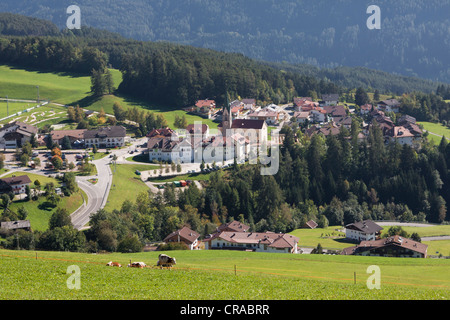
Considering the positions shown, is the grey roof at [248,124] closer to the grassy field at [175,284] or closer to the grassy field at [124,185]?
the grassy field at [124,185]

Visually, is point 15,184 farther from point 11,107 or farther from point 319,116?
point 319,116

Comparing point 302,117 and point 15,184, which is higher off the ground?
point 302,117

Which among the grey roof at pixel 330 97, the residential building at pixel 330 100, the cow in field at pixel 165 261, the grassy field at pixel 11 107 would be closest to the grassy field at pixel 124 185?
the grassy field at pixel 11 107

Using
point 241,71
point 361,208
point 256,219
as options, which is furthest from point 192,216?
point 241,71

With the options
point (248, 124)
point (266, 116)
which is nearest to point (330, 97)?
point (266, 116)

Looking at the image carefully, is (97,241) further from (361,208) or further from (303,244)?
(361,208)

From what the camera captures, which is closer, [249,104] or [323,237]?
[323,237]
